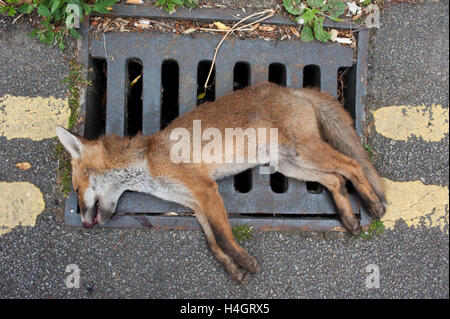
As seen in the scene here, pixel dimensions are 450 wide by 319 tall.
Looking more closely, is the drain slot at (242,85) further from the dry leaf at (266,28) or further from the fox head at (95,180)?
the fox head at (95,180)

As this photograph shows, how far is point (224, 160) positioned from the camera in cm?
285

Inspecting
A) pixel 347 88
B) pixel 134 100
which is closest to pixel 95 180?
pixel 134 100

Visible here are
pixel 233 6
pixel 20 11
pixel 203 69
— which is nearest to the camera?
pixel 20 11

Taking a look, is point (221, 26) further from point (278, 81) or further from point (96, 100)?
point (96, 100)

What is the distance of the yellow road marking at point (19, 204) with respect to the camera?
297cm

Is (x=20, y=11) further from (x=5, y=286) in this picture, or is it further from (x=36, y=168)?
(x=5, y=286)

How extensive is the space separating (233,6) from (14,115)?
2132 millimetres

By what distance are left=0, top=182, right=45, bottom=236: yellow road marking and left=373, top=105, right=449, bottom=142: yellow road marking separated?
3.03m

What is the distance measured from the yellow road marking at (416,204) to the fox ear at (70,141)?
2.60 meters

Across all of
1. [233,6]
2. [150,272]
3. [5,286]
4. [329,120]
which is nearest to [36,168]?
[5,286]

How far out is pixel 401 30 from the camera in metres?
3.29

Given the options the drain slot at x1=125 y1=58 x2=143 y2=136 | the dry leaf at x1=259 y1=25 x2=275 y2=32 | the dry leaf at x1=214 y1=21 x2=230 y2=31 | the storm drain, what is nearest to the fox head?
the storm drain

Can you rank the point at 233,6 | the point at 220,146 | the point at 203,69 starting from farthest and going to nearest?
the point at 203,69 → the point at 233,6 → the point at 220,146

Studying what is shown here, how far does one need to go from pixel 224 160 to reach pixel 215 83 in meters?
0.75
